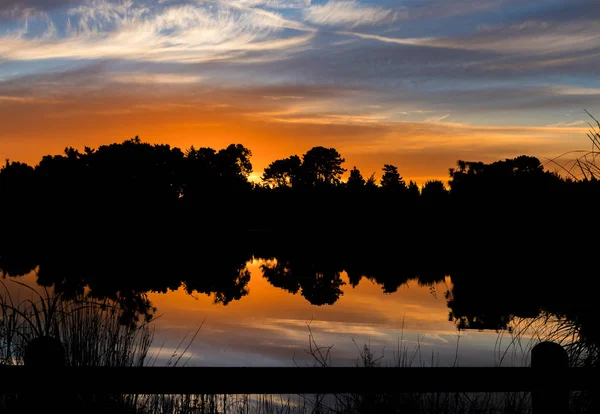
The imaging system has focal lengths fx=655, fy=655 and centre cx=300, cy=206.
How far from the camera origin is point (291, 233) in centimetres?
7719

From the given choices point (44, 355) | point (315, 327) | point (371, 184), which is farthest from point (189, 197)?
point (44, 355)

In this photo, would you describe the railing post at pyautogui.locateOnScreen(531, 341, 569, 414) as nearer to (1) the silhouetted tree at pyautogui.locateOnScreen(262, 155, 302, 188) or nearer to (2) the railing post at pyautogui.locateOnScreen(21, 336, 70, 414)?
(2) the railing post at pyautogui.locateOnScreen(21, 336, 70, 414)

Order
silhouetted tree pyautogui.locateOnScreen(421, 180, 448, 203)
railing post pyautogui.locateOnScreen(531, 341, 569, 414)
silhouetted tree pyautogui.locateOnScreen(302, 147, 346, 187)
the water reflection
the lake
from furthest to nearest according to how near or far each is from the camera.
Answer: silhouetted tree pyautogui.locateOnScreen(302, 147, 346, 187) → silhouetted tree pyautogui.locateOnScreen(421, 180, 448, 203) → the lake → the water reflection → railing post pyautogui.locateOnScreen(531, 341, 569, 414)

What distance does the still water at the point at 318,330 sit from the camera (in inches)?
545

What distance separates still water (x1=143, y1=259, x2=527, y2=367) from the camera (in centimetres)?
1384

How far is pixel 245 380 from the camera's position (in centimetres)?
335

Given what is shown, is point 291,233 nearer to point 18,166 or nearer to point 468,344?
point 18,166

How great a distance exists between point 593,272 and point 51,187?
73.4m

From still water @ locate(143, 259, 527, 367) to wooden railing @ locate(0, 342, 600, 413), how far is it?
575 centimetres

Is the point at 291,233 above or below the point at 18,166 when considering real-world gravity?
below

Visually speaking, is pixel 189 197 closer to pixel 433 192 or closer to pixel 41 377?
pixel 433 192

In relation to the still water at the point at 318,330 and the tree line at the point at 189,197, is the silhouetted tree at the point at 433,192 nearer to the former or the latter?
the tree line at the point at 189,197

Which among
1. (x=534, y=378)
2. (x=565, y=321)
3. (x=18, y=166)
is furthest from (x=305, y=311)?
(x=18, y=166)

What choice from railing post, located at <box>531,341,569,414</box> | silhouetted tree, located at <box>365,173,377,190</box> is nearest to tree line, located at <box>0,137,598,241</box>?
silhouetted tree, located at <box>365,173,377,190</box>
